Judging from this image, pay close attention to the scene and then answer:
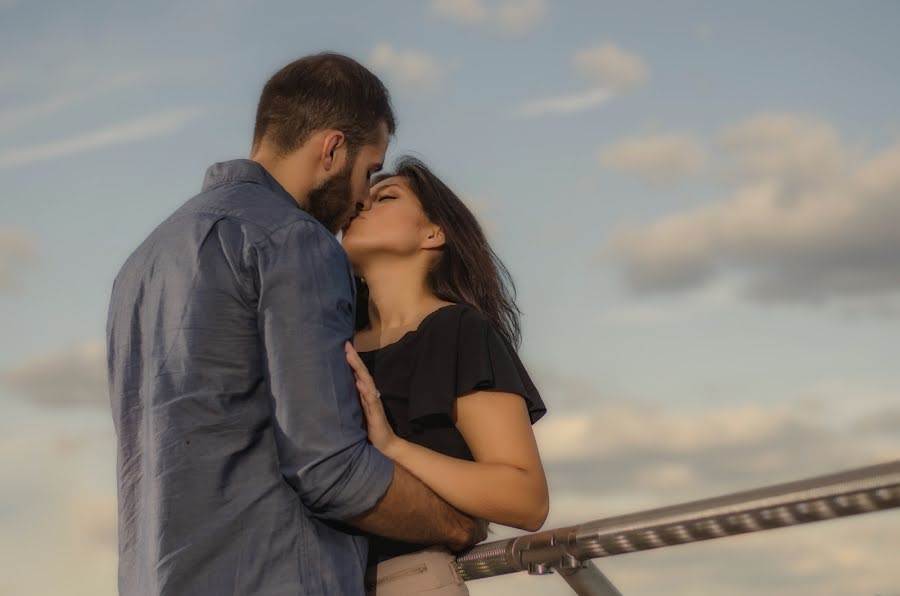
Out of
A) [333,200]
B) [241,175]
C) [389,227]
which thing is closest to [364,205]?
[389,227]

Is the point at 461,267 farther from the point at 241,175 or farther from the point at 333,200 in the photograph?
the point at 241,175

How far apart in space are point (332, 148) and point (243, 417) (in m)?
0.86

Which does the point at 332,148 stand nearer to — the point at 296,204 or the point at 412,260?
the point at 296,204

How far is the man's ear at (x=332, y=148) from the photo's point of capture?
Result: 10.1 ft

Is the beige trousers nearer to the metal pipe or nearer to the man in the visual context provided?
the metal pipe

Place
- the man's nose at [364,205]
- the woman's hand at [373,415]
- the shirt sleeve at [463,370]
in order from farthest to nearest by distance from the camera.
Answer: the man's nose at [364,205], the shirt sleeve at [463,370], the woman's hand at [373,415]

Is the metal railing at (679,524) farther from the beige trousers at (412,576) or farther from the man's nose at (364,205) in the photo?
the man's nose at (364,205)

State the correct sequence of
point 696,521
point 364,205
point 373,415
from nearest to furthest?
point 696,521
point 373,415
point 364,205

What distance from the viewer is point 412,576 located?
3.03 meters

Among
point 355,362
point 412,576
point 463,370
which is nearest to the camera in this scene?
point 355,362

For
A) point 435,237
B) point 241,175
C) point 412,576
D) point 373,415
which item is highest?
point 241,175

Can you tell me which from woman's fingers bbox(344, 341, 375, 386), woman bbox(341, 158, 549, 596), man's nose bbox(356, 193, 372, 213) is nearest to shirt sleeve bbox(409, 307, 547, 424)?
woman bbox(341, 158, 549, 596)

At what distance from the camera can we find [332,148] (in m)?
3.09

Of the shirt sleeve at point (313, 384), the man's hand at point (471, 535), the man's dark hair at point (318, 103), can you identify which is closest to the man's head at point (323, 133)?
the man's dark hair at point (318, 103)
